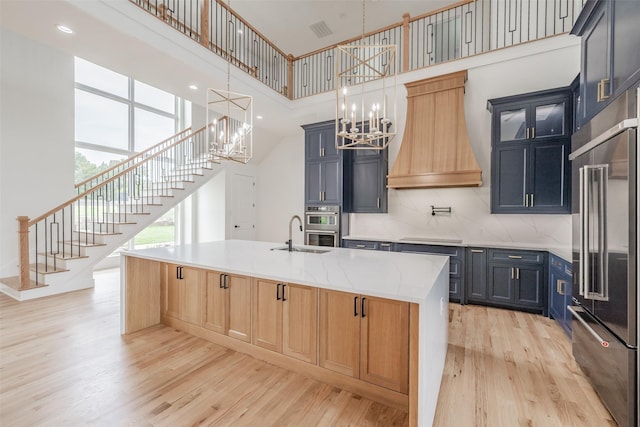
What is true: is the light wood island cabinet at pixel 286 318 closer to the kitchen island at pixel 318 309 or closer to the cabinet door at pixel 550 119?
the kitchen island at pixel 318 309

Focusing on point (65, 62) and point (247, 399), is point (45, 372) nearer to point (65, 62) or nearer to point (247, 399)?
point (247, 399)

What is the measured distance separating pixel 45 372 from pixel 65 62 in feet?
18.1

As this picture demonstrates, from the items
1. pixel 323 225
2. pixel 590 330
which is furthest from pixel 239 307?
pixel 323 225

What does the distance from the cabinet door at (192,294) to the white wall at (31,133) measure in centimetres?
404

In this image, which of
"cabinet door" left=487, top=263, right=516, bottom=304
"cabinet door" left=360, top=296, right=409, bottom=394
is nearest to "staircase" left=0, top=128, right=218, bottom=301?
"cabinet door" left=360, top=296, right=409, bottom=394

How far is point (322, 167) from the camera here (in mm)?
5418

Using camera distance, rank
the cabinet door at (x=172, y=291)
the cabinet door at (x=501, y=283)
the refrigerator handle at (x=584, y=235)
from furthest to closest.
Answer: the cabinet door at (x=501, y=283) < the cabinet door at (x=172, y=291) < the refrigerator handle at (x=584, y=235)

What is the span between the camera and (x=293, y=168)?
6918 millimetres

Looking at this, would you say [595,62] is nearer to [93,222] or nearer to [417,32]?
[417,32]

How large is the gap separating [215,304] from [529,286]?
3.83 m

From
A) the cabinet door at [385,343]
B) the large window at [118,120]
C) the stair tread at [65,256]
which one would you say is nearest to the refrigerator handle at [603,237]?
the cabinet door at [385,343]

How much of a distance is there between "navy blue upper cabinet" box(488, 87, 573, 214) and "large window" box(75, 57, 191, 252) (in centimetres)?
701

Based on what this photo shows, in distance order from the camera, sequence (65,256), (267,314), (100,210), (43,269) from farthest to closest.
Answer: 1. (100,210)
2. (65,256)
3. (43,269)
4. (267,314)

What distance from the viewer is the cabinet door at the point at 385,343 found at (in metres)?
1.83
